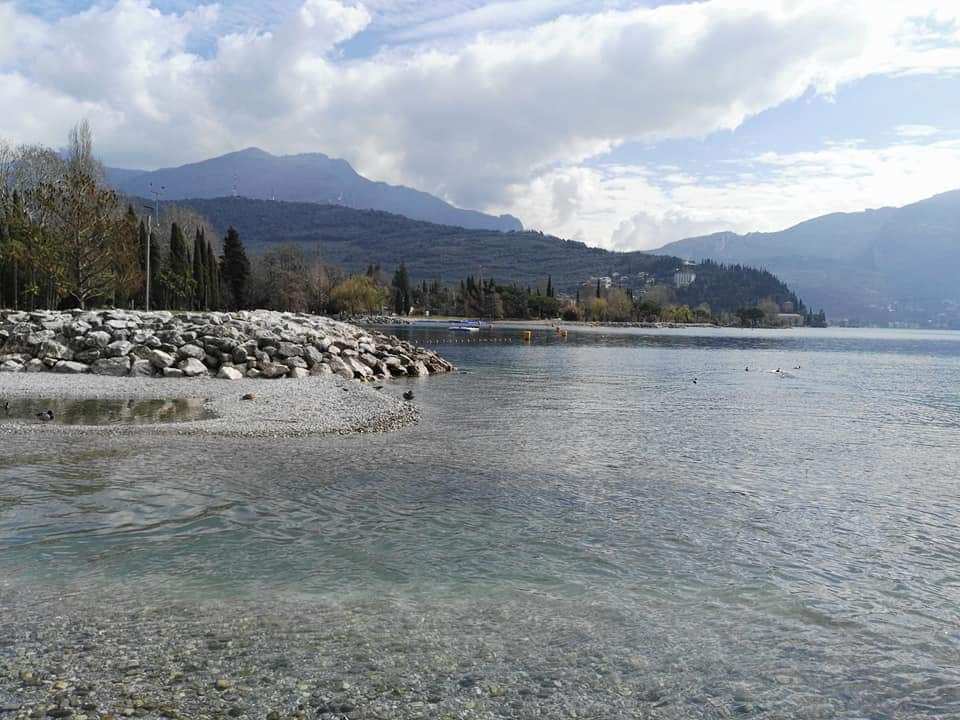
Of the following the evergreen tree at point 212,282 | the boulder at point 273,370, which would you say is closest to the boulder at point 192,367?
the boulder at point 273,370

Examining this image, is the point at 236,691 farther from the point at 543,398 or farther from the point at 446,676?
the point at 543,398

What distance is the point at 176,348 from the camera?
31547 mm

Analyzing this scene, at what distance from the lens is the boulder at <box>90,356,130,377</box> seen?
2909cm

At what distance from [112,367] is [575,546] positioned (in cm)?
2565

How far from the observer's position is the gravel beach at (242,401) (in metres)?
17.9

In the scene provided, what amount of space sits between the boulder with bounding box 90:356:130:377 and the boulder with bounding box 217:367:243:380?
370 cm

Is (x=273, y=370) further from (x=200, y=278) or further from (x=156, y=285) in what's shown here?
(x=200, y=278)

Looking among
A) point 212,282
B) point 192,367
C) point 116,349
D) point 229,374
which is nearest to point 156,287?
point 212,282

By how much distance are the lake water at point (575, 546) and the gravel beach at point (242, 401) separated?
3.93 ft

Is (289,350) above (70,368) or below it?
above

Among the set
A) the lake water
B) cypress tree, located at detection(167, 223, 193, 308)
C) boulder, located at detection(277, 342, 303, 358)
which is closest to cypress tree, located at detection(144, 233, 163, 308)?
cypress tree, located at detection(167, 223, 193, 308)

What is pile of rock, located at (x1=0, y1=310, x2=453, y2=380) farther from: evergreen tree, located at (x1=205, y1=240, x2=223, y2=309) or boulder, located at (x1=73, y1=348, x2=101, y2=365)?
evergreen tree, located at (x1=205, y1=240, x2=223, y2=309)

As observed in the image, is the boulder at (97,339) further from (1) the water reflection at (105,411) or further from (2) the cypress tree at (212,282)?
(2) the cypress tree at (212,282)

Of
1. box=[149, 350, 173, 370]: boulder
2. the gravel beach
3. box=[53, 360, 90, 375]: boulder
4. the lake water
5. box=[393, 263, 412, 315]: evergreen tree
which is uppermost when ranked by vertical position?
box=[393, 263, 412, 315]: evergreen tree
